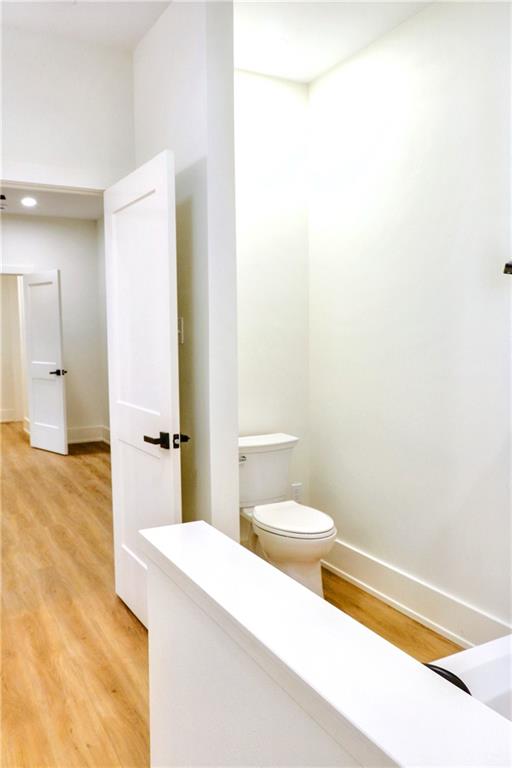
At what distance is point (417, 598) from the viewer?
2.79 metres

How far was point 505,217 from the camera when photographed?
2.31 meters

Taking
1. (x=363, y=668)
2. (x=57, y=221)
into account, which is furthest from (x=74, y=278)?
(x=363, y=668)

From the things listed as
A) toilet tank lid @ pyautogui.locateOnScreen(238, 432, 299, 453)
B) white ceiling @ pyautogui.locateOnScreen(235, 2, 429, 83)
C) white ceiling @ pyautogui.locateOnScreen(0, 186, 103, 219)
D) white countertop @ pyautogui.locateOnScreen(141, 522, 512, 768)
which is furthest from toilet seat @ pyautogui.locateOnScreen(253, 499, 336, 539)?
white ceiling @ pyautogui.locateOnScreen(0, 186, 103, 219)

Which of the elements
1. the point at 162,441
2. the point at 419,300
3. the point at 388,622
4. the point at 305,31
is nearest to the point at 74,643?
the point at 162,441

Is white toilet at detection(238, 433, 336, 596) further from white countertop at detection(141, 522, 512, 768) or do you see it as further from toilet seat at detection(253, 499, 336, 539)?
white countertop at detection(141, 522, 512, 768)

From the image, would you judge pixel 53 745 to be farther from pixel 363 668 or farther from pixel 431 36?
pixel 431 36

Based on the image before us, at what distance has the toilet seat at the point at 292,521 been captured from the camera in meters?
2.64

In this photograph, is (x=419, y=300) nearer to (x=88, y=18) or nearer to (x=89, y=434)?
(x=88, y=18)

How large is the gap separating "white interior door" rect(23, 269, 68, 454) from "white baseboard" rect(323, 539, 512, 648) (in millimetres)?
4240

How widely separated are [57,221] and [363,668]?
6845mm

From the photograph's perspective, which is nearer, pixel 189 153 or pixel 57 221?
pixel 189 153

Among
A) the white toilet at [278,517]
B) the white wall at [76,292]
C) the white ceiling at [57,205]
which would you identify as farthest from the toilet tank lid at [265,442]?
the white wall at [76,292]

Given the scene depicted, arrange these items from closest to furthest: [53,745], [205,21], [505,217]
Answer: [53,745] < [205,21] < [505,217]

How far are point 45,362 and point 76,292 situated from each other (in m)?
0.96
